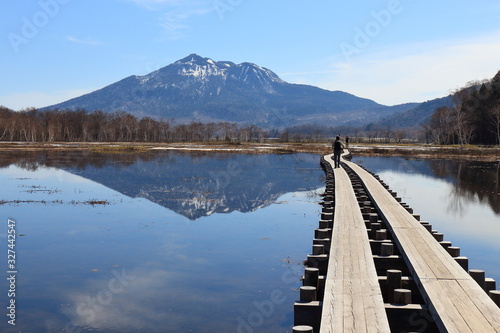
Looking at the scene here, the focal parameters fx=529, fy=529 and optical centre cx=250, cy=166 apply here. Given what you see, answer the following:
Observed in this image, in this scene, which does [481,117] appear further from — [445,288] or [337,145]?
[445,288]

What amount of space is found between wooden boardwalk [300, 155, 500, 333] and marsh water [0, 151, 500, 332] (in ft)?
5.39

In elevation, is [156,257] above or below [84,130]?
below

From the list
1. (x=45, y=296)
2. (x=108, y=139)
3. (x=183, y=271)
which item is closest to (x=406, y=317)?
(x=183, y=271)

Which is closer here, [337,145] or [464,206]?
[464,206]

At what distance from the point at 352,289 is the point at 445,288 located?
1358 mm

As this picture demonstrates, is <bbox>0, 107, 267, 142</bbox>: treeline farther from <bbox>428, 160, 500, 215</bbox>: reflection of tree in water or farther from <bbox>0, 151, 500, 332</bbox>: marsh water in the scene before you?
<bbox>428, 160, 500, 215</bbox>: reflection of tree in water

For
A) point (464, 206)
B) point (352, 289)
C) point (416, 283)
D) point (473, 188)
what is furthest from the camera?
point (473, 188)

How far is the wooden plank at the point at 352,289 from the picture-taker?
253 inches

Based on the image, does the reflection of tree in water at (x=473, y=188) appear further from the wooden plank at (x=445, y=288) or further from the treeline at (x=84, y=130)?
the treeline at (x=84, y=130)

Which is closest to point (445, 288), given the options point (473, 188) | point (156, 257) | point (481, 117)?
point (156, 257)

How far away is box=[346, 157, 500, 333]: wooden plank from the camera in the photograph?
21.0 ft

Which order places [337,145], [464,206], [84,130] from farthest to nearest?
[84,130], [337,145], [464,206]

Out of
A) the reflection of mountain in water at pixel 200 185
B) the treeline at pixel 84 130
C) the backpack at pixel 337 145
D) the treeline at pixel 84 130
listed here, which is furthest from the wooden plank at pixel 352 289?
the treeline at pixel 84 130

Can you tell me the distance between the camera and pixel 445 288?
7715 millimetres
